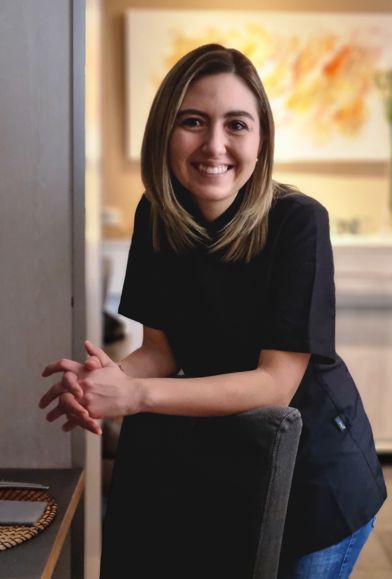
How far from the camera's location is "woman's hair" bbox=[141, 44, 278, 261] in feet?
3.32

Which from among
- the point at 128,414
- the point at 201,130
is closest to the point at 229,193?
the point at 201,130

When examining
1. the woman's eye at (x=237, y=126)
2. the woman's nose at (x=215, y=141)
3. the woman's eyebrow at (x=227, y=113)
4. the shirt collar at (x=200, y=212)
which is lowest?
the shirt collar at (x=200, y=212)

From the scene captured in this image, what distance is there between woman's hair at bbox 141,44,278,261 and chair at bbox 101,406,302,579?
0.82 ft

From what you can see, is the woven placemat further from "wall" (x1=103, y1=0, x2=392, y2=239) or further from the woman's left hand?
"wall" (x1=103, y1=0, x2=392, y2=239)

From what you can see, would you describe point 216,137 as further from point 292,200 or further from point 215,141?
point 292,200

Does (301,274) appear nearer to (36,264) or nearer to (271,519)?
(271,519)

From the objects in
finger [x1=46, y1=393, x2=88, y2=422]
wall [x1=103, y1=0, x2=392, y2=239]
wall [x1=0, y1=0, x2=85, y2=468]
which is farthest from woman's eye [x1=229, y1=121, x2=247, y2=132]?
wall [x1=103, y1=0, x2=392, y2=239]

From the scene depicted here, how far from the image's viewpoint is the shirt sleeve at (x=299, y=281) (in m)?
1.02

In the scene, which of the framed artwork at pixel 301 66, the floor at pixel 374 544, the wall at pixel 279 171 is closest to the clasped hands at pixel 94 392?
the floor at pixel 374 544

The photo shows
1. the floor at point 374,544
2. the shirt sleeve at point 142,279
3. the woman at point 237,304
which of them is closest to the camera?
the woman at point 237,304

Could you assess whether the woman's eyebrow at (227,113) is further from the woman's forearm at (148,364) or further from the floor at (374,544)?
the floor at (374,544)

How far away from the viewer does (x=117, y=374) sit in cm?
102

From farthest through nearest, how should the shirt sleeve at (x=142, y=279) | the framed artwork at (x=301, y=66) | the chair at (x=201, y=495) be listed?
the framed artwork at (x=301, y=66) < the shirt sleeve at (x=142, y=279) < the chair at (x=201, y=495)

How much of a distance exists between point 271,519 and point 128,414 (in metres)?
0.24
